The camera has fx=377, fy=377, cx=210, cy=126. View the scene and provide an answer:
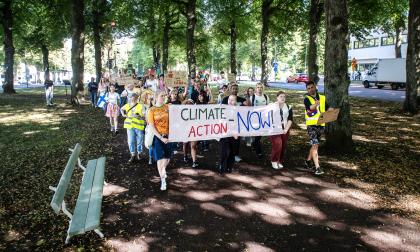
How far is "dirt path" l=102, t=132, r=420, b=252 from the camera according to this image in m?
5.68

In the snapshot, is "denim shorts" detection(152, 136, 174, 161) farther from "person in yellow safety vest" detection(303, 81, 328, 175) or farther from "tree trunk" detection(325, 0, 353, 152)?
"tree trunk" detection(325, 0, 353, 152)

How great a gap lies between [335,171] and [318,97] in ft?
6.10

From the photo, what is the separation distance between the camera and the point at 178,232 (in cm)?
608

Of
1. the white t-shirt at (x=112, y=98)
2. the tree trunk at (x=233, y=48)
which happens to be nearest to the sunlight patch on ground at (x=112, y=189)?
the white t-shirt at (x=112, y=98)

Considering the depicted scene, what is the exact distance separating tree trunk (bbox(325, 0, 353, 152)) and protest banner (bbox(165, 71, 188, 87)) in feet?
36.2

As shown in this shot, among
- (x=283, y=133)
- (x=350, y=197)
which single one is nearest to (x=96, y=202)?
(x=350, y=197)

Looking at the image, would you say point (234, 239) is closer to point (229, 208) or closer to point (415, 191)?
point (229, 208)

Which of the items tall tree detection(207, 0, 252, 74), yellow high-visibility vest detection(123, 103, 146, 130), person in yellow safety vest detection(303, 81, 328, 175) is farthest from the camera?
tall tree detection(207, 0, 252, 74)

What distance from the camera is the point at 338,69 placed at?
10.3 meters

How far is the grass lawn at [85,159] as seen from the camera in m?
6.50

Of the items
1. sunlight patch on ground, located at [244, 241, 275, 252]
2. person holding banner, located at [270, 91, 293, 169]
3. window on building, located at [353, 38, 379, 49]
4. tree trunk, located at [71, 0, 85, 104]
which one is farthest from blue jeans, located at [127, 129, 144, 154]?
window on building, located at [353, 38, 379, 49]

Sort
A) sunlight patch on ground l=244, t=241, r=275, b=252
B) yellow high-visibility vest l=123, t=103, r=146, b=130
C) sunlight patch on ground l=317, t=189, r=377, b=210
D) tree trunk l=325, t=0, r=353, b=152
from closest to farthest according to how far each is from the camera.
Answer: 1. sunlight patch on ground l=244, t=241, r=275, b=252
2. sunlight patch on ground l=317, t=189, r=377, b=210
3. tree trunk l=325, t=0, r=353, b=152
4. yellow high-visibility vest l=123, t=103, r=146, b=130

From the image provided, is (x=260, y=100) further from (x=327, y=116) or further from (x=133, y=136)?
(x=133, y=136)

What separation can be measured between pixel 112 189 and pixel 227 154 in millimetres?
2848
